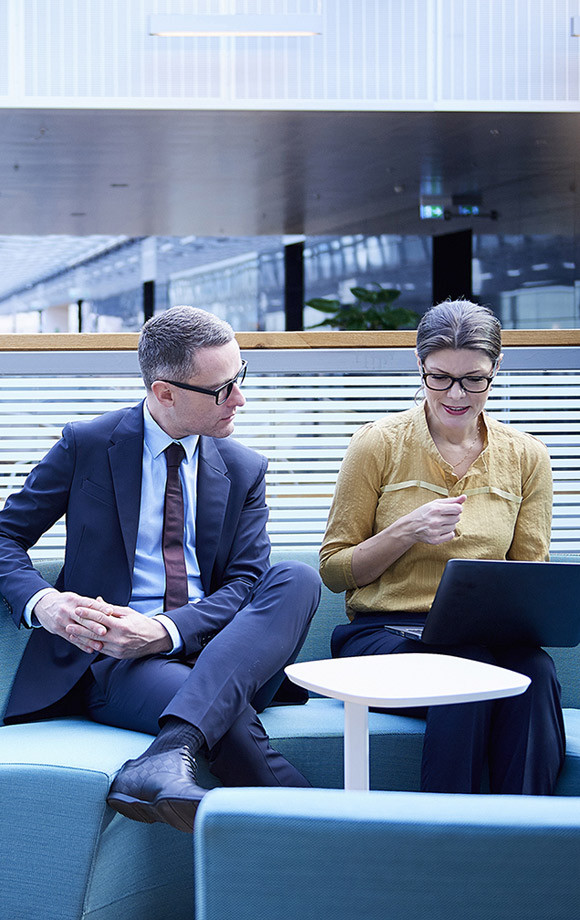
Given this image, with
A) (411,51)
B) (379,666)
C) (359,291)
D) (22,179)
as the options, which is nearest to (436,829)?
(379,666)

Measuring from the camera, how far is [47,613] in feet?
7.09

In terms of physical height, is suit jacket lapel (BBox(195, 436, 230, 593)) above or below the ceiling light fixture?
below

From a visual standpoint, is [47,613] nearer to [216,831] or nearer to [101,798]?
[101,798]

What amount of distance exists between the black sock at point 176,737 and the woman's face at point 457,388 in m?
1.08

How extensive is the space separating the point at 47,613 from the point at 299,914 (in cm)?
130

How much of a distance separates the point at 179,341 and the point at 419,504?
73 centimetres

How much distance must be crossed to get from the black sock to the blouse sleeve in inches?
28.4

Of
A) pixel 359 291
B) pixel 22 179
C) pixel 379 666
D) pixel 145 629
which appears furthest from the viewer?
pixel 359 291

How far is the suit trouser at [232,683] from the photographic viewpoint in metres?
1.95

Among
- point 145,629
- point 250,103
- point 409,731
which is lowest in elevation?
point 409,731

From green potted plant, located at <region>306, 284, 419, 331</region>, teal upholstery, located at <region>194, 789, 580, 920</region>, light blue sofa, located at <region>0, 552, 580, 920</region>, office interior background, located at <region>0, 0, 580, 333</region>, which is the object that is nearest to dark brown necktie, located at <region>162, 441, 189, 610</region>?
light blue sofa, located at <region>0, 552, 580, 920</region>

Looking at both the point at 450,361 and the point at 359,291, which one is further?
the point at 359,291

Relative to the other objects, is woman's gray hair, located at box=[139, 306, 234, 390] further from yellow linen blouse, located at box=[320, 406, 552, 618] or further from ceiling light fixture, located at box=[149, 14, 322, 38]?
ceiling light fixture, located at box=[149, 14, 322, 38]

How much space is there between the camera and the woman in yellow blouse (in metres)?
2.45
